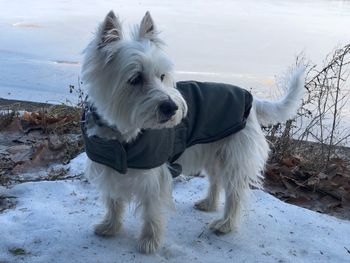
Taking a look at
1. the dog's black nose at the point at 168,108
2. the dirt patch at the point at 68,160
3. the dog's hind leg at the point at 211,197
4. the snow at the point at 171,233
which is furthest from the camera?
the dirt patch at the point at 68,160

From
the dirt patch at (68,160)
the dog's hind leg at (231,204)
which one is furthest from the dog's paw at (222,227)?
the dirt patch at (68,160)

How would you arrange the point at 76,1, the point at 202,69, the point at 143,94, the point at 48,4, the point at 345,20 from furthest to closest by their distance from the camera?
the point at 76,1
the point at 48,4
the point at 345,20
the point at 202,69
the point at 143,94

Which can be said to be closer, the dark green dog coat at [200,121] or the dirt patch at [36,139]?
the dark green dog coat at [200,121]

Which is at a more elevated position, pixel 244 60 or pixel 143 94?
pixel 143 94

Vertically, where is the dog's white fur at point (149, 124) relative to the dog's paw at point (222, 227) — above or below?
above

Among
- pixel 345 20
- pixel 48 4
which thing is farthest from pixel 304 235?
pixel 48 4

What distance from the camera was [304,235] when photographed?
3.85 meters

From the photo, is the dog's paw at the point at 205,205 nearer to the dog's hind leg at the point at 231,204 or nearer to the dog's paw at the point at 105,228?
the dog's hind leg at the point at 231,204

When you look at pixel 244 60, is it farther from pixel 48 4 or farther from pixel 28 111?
pixel 48 4

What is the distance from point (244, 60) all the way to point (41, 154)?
13.6ft

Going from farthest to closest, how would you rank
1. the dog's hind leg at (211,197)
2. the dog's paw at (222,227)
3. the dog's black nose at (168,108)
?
the dog's hind leg at (211,197), the dog's paw at (222,227), the dog's black nose at (168,108)

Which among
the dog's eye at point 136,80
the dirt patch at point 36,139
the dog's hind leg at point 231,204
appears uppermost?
the dog's eye at point 136,80

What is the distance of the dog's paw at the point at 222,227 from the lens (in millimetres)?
3791

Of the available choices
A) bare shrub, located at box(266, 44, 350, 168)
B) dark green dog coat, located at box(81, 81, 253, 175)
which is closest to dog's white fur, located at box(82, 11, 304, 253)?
dark green dog coat, located at box(81, 81, 253, 175)
